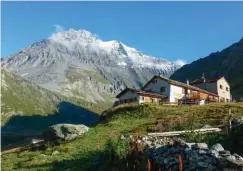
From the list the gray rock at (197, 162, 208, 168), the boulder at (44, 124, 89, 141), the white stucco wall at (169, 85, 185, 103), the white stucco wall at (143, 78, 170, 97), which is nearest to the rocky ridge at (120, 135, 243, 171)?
the gray rock at (197, 162, 208, 168)

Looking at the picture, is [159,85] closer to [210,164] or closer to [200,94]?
[200,94]

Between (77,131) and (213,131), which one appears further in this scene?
(77,131)

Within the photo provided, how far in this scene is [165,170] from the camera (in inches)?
880

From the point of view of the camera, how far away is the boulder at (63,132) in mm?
55062

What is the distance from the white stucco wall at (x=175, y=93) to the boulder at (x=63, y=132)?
4876cm

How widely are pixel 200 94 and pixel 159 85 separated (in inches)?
504

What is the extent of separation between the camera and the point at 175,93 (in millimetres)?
104062

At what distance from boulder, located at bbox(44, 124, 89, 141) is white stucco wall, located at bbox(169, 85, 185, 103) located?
48.8 m

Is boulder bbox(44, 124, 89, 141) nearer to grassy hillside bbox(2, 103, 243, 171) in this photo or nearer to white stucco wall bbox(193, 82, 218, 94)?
grassy hillside bbox(2, 103, 243, 171)

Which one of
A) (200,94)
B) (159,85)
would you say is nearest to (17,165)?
(159,85)

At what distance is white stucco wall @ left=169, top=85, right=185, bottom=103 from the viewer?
102562 millimetres

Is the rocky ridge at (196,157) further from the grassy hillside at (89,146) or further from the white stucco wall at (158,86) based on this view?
the white stucco wall at (158,86)

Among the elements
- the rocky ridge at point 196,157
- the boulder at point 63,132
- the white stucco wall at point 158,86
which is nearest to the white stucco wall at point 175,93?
the white stucco wall at point 158,86

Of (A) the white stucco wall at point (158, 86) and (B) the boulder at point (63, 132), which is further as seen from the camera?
(A) the white stucco wall at point (158, 86)
